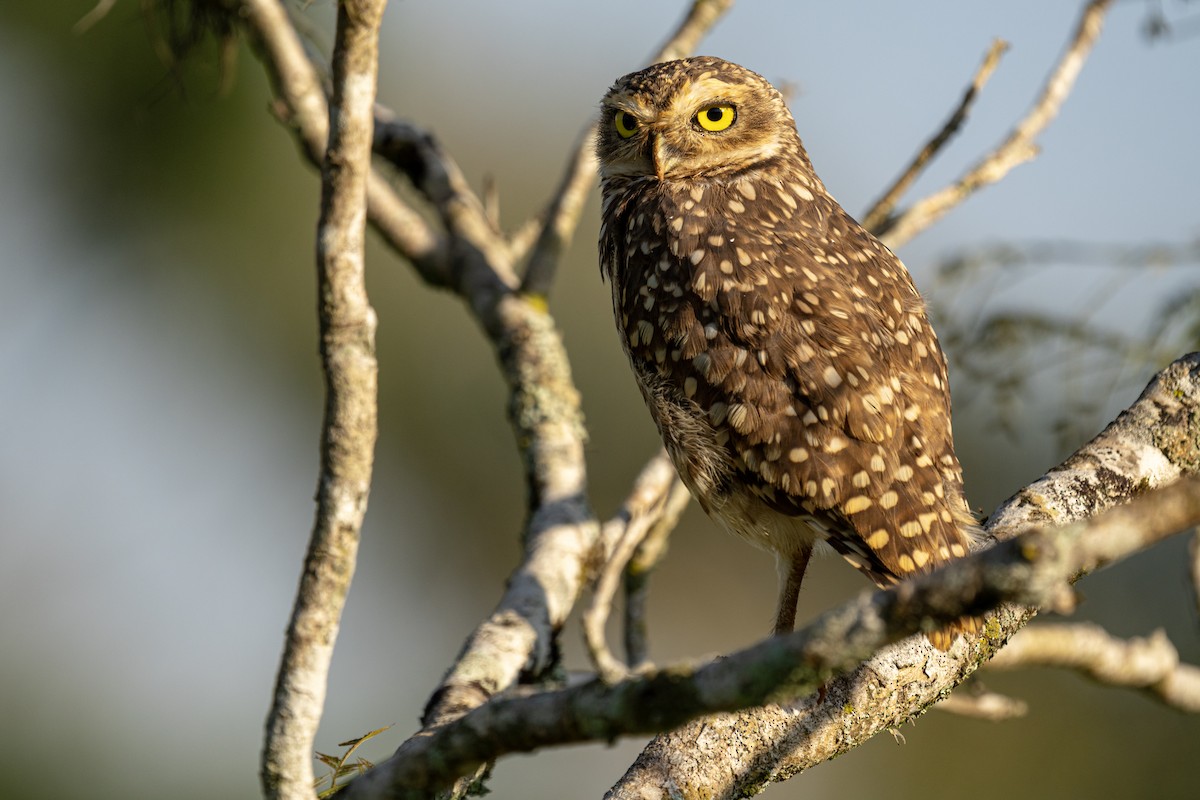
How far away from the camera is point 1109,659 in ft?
13.2

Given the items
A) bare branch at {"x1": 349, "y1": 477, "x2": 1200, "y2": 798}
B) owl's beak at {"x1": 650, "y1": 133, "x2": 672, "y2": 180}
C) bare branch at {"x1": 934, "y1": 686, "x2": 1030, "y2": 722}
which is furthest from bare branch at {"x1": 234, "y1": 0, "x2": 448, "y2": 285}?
bare branch at {"x1": 349, "y1": 477, "x2": 1200, "y2": 798}

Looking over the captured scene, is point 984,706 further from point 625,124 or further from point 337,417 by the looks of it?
point 337,417

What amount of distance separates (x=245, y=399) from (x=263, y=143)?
2733 mm

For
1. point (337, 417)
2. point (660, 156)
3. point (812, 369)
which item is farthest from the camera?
point (660, 156)

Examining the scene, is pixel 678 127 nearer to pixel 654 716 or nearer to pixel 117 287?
pixel 654 716

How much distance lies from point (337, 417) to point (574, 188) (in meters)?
2.77

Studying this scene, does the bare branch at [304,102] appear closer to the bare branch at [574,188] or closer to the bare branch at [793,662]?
the bare branch at [574,188]

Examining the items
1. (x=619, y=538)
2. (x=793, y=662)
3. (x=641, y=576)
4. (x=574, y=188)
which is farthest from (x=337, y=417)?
(x=574, y=188)

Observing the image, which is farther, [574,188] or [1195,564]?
[574,188]

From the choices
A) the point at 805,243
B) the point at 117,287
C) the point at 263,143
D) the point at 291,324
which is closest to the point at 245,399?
the point at 291,324

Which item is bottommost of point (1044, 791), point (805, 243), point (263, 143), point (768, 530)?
point (1044, 791)

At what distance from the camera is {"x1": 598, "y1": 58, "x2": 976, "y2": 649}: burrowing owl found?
9.99 ft

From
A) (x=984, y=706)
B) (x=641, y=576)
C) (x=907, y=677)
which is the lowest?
(x=984, y=706)

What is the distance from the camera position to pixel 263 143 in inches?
407
